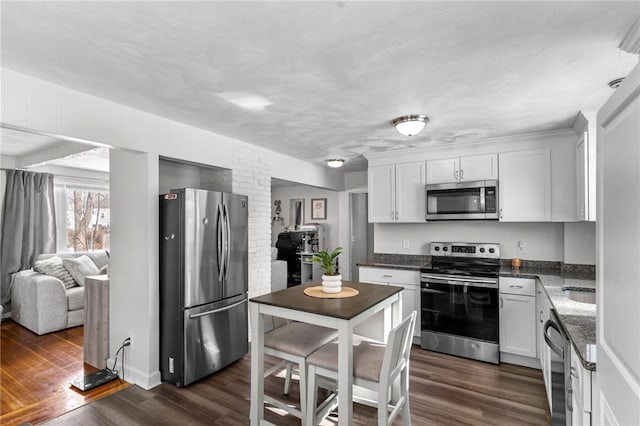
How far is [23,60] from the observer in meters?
1.97

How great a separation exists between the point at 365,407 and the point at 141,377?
1.94 m

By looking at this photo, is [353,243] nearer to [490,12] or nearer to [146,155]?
[146,155]

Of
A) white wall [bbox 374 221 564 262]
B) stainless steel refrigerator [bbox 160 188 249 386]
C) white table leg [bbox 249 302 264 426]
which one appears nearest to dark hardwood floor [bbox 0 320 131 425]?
stainless steel refrigerator [bbox 160 188 249 386]

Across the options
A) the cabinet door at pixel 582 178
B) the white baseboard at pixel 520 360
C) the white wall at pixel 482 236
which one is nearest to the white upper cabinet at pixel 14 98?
the white wall at pixel 482 236

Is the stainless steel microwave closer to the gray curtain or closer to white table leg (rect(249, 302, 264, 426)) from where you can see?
white table leg (rect(249, 302, 264, 426))

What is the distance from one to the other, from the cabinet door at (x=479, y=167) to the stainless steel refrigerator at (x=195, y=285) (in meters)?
2.71

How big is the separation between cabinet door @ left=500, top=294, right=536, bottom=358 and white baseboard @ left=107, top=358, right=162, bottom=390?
3.32m

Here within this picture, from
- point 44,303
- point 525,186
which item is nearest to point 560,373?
point 525,186

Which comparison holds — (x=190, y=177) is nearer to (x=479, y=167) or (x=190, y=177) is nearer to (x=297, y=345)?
(x=297, y=345)

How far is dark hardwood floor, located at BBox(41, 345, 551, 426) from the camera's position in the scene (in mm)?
2457

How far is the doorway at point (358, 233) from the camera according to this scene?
21.6 ft

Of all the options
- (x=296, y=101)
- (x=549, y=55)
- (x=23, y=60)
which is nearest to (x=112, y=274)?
(x=23, y=60)

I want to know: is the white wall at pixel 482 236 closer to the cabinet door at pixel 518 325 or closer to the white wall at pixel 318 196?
the cabinet door at pixel 518 325

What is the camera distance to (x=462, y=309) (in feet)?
11.7
